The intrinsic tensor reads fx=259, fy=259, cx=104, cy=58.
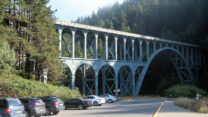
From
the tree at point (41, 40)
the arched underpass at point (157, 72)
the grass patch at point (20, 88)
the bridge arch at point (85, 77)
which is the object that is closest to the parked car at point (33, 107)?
the grass patch at point (20, 88)

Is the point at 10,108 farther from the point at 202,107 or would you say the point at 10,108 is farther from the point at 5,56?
the point at 202,107

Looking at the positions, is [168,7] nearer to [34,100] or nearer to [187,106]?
[187,106]

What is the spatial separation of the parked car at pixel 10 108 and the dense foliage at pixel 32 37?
15.1 m

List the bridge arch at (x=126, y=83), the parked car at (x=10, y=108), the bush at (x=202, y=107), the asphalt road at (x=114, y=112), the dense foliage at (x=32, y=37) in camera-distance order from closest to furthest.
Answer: the parked car at (x=10, y=108) → the asphalt road at (x=114, y=112) → the bush at (x=202, y=107) → the dense foliage at (x=32, y=37) → the bridge arch at (x=126, y=83)

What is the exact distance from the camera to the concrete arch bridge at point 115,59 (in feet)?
129

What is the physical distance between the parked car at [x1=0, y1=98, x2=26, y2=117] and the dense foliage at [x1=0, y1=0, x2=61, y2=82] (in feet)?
49.6

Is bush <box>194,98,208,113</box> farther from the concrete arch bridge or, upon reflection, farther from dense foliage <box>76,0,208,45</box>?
dense foliage <box>76,0,208,45</box>

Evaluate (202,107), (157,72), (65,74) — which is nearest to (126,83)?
(65,74)

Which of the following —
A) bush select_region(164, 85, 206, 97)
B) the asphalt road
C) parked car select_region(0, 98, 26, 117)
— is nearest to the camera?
parked car select_region(0, 98, 26, 117)

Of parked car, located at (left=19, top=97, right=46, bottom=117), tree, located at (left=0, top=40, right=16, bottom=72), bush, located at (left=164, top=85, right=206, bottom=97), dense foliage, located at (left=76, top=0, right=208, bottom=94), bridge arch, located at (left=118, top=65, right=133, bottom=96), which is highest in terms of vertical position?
dense foliage, located at (left=76, top=0, right=208, bottom=94)

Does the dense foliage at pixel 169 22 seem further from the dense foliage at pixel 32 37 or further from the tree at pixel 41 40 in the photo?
the dense foliage at pixel 32 37

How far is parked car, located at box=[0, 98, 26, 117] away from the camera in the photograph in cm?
1235

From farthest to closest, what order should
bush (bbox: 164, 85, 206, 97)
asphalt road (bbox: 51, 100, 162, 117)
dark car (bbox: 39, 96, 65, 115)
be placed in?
bush (bbox: 164, 85, 206, 97)
dark car (bbox: 39, 96, 65, 115)
asphalt road (bbox: 51, 100, 162, 117)

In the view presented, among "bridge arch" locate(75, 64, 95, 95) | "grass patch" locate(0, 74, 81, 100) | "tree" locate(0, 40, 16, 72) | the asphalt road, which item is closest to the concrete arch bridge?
"bridge arch" locate(75, 64, 95, 95)
